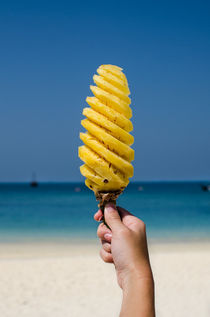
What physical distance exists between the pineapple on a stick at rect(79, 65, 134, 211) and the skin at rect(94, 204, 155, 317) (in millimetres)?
189

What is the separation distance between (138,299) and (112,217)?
529 millimetres

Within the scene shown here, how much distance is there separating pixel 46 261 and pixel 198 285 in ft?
18.7

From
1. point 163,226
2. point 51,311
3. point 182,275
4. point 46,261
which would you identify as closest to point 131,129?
point 51,311

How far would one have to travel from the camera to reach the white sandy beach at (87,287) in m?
8.00

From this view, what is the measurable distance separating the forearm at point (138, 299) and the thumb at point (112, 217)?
0.35 meters

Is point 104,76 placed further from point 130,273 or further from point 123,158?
point 130,273

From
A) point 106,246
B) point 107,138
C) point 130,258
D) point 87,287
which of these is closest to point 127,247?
point 130,258

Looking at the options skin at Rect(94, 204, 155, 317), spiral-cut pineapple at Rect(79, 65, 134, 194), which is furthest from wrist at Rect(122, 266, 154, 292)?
spiral-cut pineapple at Rect(79, 65, 134, 194)

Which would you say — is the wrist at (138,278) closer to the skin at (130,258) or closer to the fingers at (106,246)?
the skin at (130,258)

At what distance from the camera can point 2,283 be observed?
389 inches

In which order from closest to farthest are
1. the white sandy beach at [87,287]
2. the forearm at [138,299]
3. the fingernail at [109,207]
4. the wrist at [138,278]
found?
the forearm at [138,299], the wrist at [138,278], the fingernail at [109,207], the white sandy beach at [87,287]

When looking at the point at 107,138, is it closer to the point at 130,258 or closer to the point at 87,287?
the point at 130,258

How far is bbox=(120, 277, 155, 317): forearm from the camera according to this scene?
201cm

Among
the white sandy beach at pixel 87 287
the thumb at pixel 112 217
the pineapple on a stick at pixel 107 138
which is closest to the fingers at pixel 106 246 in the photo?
the thumb at pixel 112 217
